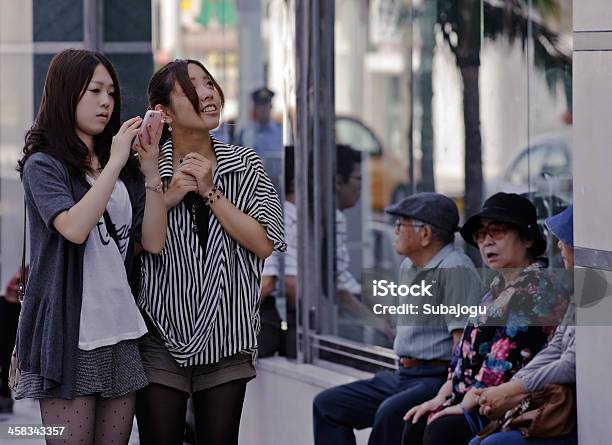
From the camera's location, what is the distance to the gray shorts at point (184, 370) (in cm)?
407

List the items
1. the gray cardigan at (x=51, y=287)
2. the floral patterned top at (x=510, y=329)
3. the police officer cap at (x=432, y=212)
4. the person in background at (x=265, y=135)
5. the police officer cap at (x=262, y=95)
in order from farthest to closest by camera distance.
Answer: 1. the police officer cap at (x=262, y=95)
2. the person in background at (x=265, y=135)
3. the police officer cap at (x=432, y=212)
4. the floral patterned top at (x=510, y=329)
5. the gray cardigan at (x=51, y=287)

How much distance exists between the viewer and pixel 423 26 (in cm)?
747

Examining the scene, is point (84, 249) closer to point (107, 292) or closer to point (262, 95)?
point (107, 292)

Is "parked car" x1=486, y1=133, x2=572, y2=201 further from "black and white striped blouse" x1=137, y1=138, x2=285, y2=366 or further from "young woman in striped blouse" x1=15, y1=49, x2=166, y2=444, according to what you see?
"young woman in striped blouse" x1=15, y1=49, x2=166, y2=444

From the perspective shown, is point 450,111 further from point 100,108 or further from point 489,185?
point 100,108

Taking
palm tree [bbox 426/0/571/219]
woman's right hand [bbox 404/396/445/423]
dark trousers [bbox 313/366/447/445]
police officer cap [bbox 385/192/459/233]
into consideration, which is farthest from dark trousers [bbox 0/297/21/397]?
woman's right hand [bbox 404/396/445/423]

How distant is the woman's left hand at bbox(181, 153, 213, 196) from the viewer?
4.05m

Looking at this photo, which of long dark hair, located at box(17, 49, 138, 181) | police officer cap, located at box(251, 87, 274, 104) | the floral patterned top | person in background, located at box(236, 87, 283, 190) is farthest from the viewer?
police officer cap, located at box(251, 87, 274, 104)

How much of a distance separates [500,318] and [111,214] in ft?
4.69

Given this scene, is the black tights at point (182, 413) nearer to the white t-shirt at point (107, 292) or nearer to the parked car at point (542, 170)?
the white t-shirt at point (107, 292)

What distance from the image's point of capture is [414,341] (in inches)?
210

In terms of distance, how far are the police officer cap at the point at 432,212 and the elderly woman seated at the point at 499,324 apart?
0.39m

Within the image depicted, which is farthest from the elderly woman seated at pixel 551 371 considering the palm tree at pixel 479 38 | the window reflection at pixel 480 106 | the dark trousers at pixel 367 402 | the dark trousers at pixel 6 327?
the dark trousers at pixel 6 327

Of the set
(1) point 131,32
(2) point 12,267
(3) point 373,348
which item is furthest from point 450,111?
(2) point 12,267
